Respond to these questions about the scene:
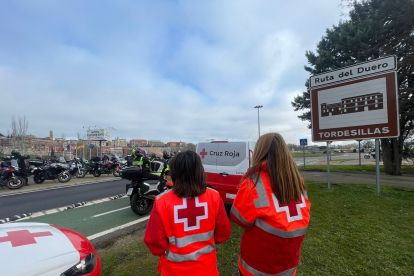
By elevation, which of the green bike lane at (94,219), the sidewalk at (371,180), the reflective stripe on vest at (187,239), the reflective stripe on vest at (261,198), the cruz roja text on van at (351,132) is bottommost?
the green bike lane at (94,219)

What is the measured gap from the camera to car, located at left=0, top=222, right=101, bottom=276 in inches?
63.2

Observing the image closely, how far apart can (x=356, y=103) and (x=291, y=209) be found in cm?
800

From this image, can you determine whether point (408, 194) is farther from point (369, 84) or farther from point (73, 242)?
point (73, 242)

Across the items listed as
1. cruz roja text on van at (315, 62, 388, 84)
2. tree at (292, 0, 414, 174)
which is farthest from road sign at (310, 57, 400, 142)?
tree at (292, 0, 414, 174)

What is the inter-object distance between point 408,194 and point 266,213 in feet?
27.3

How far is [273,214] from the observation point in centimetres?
145

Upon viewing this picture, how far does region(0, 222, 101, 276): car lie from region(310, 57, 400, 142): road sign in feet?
28.7

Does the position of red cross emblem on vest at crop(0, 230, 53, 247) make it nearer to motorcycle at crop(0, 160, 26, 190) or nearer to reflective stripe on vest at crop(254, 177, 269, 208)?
reflective stripe on vest at crop(254, 177, 269, 208)

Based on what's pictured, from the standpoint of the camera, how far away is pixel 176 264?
5.24ft

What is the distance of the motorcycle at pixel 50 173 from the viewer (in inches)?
462

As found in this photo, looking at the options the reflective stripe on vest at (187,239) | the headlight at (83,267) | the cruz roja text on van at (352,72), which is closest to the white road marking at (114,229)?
the headlight at (83,267)

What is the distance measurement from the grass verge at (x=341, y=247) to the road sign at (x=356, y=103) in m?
3.03

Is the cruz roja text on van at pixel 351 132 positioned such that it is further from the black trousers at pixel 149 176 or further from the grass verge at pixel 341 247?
the black trousers at pixel 149 176

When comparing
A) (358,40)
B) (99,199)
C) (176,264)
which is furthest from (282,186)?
(358,40)
